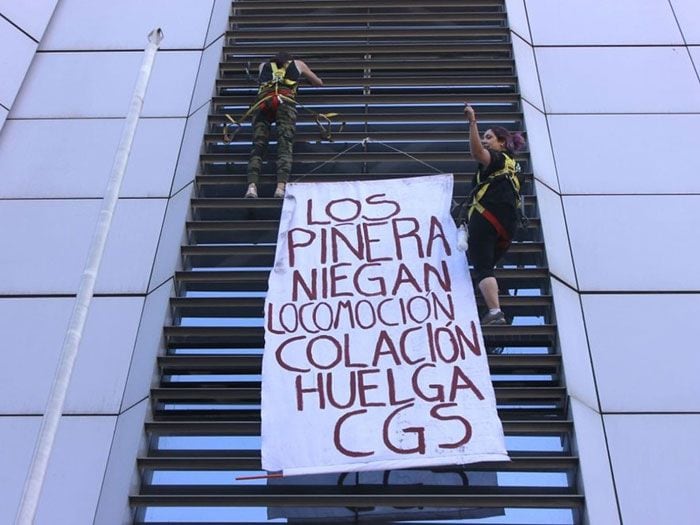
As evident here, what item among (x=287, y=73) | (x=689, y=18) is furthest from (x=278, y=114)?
(x=689, y=18)

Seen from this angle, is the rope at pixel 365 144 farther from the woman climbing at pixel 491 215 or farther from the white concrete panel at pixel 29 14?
Answer: the white concrete panel at pixel 29 14

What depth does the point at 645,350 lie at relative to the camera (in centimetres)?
757

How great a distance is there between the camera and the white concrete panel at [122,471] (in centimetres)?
653

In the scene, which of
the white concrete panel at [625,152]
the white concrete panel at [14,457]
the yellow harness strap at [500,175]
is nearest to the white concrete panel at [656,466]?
the yellow harness strap at [500,175]

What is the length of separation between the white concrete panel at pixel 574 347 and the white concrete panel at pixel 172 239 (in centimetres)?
304

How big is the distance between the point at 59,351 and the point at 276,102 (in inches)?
116

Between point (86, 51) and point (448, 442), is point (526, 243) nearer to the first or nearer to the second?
point (448, 442)

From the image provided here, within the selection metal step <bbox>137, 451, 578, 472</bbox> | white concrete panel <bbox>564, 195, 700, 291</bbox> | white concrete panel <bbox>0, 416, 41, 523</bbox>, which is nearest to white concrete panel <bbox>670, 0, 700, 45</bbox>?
white concrete panel <bbox>564, 195, 700, 291</bbox>

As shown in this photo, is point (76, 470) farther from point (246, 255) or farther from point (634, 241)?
point (634, 241)

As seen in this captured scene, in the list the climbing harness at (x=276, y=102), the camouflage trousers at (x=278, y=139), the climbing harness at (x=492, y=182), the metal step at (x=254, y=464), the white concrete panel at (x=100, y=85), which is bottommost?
the metal step at (x=254, y=464)

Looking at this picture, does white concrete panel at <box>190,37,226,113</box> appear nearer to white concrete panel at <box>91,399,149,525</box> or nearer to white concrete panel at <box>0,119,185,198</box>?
white concrete panel at <box>0,119,185,198</box>

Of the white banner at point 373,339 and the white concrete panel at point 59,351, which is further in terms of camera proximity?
the white concrete panel at point 59,351

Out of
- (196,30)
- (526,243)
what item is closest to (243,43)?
(196,30)

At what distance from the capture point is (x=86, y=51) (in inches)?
423
